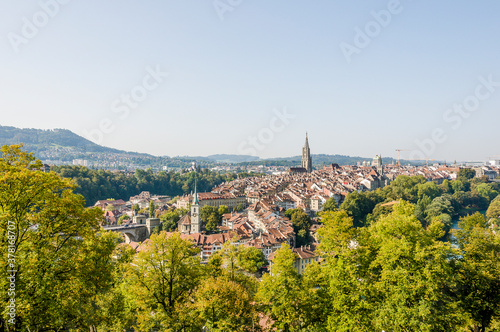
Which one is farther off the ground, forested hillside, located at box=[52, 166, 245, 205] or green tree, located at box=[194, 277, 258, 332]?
green tree, located at box=[194, 277, 258, 332]

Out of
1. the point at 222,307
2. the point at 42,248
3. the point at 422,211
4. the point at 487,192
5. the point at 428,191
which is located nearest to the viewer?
the point at 42,248

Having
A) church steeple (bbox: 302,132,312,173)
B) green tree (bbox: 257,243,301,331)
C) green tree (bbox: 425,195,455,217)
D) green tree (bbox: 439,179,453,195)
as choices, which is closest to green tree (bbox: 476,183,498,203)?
green tree (bbox: 439,179,453,195)

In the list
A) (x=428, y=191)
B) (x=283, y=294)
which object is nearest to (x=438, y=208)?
(x=428, y=191)

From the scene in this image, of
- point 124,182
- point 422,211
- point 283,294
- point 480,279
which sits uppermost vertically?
point 480,279

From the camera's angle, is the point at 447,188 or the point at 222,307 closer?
the point at 222,307

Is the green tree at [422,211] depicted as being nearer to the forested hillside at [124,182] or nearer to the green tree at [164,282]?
the green tree at [164,282]

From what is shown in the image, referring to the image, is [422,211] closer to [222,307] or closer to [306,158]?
[222,307]

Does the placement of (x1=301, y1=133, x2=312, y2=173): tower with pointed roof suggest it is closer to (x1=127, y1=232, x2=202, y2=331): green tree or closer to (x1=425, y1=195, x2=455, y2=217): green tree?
(x1=425, y1=195, x2=455, y2=217): green tree

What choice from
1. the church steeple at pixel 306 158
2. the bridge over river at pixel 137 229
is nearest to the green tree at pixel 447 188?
the church steeple at pixel 306 158
